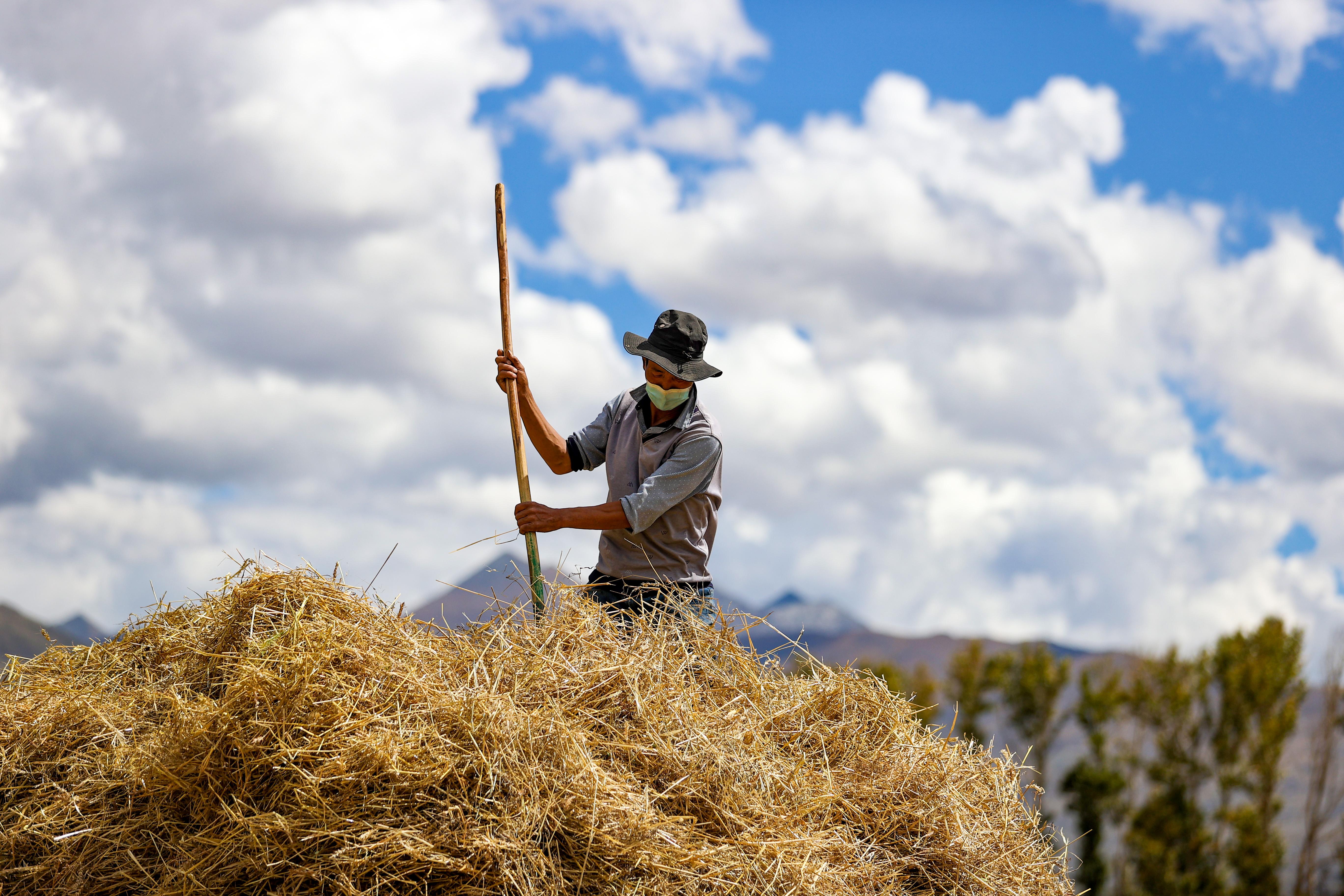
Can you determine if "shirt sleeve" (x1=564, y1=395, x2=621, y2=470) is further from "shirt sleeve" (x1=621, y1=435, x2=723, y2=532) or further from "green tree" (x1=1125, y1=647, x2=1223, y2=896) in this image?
"green tree" (x1=1125, y1=647, x2=1223, y2=896)

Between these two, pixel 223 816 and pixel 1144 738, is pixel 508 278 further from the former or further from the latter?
pixel 1144 738

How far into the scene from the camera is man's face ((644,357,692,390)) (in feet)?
15.9

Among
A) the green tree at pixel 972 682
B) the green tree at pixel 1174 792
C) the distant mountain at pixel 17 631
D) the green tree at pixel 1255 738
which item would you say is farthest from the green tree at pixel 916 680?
the distant mountain at pixel 17 631

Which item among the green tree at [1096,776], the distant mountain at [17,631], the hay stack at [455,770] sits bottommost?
the hay stack at [455,770]

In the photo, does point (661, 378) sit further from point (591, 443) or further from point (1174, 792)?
point (1174, 792)

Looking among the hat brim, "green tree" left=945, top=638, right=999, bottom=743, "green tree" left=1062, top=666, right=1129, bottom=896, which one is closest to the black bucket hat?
the hat brim

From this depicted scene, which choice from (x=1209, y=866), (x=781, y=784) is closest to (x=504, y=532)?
(x=781, y=784)

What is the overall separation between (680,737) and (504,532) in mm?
1650

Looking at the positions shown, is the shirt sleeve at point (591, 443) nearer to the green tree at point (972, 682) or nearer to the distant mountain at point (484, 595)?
the distant mountain at point (484, 595)

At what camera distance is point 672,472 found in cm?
473

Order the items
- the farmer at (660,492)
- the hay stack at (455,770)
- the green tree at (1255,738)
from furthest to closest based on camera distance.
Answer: the green tree at (1255,738) → the farmer at (660,492) → the hay stack at (455,770)

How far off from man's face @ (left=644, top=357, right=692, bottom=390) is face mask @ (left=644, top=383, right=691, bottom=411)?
0.04 ft

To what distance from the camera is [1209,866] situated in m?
29.8

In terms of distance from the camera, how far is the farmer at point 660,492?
4715 mm
